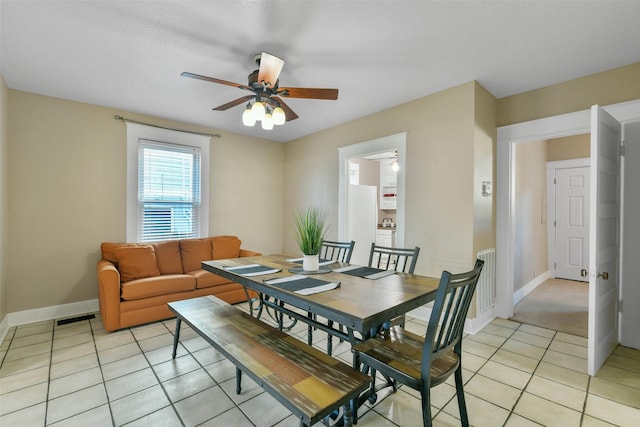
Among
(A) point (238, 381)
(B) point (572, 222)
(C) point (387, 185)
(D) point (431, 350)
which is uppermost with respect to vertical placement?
(C) point (387, 185)

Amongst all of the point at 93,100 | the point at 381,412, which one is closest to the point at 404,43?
the point at 381,412

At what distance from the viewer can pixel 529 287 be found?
15.0ft

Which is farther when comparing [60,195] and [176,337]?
[60,195]

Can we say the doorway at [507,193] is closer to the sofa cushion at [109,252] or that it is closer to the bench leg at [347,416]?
the bench leg at [347,416]

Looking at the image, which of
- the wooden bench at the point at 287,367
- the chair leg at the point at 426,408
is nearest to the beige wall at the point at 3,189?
the wooden bench at the point at 287,367

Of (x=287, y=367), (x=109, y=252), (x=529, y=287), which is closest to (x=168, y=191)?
(x=109, y=252)

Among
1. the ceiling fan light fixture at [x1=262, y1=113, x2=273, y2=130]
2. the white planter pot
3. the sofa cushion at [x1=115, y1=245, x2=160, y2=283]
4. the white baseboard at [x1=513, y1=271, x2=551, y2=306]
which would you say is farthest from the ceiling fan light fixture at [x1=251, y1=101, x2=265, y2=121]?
the white baseboard at [x1=513, y1=271, x2=551, y2=306]

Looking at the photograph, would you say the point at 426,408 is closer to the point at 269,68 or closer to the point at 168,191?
the point at 269,68

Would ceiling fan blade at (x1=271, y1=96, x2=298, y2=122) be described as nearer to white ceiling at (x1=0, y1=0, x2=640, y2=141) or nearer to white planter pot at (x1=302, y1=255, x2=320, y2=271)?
white ceiling at (x1=0, y1=0, x2=640, y2=141)

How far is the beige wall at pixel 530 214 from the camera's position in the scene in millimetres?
4191

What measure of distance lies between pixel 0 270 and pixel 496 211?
5.52m

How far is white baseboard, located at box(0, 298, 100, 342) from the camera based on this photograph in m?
3.12

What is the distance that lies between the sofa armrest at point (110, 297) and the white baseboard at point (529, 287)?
16.5 feet

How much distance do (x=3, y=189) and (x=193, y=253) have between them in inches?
80.6
